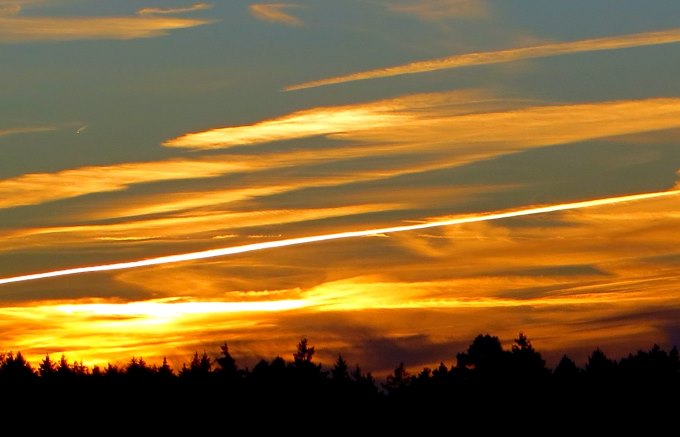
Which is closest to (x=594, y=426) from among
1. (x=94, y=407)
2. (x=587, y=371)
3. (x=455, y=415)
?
(x=455, y=415)

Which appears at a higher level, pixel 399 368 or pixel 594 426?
pixel 399 368

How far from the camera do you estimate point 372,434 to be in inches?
3329

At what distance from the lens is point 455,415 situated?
3366 inches

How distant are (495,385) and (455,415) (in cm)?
836

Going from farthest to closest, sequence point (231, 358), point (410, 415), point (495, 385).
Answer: point (231, 358), point (495, 385), point (410, 415)

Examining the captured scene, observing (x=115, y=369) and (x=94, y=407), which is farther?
(x=115, y=369)

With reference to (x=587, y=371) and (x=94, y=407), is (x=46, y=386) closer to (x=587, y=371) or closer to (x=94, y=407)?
(x=94, y=407)

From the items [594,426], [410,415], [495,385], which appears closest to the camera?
[594,426]

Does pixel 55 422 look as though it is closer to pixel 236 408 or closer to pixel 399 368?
pixel 236 408

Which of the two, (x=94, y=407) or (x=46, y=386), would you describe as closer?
(x=94, y=407)

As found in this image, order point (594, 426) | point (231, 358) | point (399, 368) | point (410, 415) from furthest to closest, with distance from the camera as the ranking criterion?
1. point (399, 368)
2. point (231, 358)
3. point (410, 415)
4. point (594, 426)

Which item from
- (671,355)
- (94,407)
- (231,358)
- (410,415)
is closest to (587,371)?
(671,355)

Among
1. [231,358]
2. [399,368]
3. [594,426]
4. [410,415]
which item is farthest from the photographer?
[399,368]

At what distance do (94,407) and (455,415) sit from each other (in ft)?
55.3
